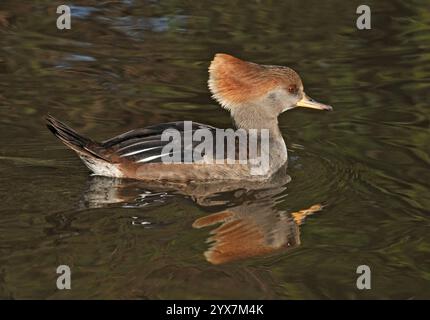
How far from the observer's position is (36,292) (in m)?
6.31

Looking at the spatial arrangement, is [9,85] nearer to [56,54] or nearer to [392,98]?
[56,54]

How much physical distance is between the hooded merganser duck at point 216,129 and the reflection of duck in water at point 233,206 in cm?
11

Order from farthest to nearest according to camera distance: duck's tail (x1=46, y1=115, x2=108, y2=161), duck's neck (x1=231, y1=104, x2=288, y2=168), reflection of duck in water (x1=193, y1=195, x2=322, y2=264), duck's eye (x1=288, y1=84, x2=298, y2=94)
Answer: duck's eye (x1=288, y1=84, x2=298, y2=94) < duck's neck (x1=231, y1=104, x2=288, y2=168) < duck's tail (x1=46, y1=115, x2=108, y2=161) < reflection of duck in water (x1=193, y1=195, x2=322, y2=264)

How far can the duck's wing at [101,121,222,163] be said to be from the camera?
8414 millimetres

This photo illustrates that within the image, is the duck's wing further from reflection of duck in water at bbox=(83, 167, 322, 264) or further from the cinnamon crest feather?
the cinnamon crest feather

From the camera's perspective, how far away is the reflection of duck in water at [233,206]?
23.8ft

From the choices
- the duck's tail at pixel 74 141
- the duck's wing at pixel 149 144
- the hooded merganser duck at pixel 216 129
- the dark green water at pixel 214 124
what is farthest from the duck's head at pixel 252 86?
the duck's tail at pixel 74 141

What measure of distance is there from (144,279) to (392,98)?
15.9 ft

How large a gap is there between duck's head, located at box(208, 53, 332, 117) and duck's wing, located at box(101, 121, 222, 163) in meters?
A: 0.66

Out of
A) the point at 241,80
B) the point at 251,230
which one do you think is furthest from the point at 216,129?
the point at 251,230

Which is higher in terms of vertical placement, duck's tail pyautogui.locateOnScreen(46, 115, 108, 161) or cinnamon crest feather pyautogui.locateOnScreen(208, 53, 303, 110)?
cinnamon crest feather pyautogui.locateOnScreen(208, 53, 303, 110)

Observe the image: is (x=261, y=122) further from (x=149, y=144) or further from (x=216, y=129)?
(x=149, y=144)

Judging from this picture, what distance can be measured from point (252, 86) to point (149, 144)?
4.20 ft

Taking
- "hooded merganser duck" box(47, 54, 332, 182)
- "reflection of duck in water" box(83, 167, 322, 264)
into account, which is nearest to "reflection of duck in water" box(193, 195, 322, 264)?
"reflection of duck in water" box(83, 167, 322, 264)
